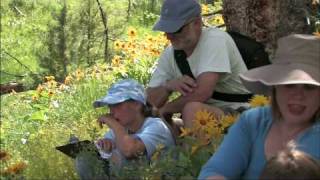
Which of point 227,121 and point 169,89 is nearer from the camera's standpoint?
point 227,121

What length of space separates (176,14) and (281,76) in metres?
1.56

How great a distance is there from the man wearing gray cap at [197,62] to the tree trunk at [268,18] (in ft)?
2.29

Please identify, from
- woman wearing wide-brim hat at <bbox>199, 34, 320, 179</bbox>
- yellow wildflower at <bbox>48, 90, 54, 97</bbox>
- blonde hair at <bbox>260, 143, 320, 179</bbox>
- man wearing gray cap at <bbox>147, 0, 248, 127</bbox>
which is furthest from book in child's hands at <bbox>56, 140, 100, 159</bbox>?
yellow wildflower at <bbox>48, 90, 54, 97</bbox>

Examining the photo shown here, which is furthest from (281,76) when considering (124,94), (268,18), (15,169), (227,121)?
Result: (268,18)

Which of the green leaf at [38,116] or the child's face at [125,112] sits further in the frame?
the green leaf at [38,116]

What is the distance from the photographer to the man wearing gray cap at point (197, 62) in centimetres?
427

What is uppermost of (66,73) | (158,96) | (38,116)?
(158,96)

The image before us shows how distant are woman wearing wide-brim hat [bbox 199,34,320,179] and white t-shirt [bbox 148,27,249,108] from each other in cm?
130

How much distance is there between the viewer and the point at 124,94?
4.05m

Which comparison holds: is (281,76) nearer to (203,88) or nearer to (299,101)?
(299,101)

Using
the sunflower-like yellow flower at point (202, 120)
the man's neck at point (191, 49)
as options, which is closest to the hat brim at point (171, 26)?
the man's neck at point (191, 49)

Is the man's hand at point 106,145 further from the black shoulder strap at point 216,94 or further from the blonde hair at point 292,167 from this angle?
the blonde hair at point 292,167

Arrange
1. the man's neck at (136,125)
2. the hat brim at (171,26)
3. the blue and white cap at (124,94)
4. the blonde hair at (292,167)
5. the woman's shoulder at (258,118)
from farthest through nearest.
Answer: the hat brim at (171,26) → the man's neck at (136,125) → the blue and white cap at (124,94) → the woman's shoulder at (258,118) → the blonde hair at (292,167)

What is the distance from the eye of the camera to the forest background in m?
4.36
